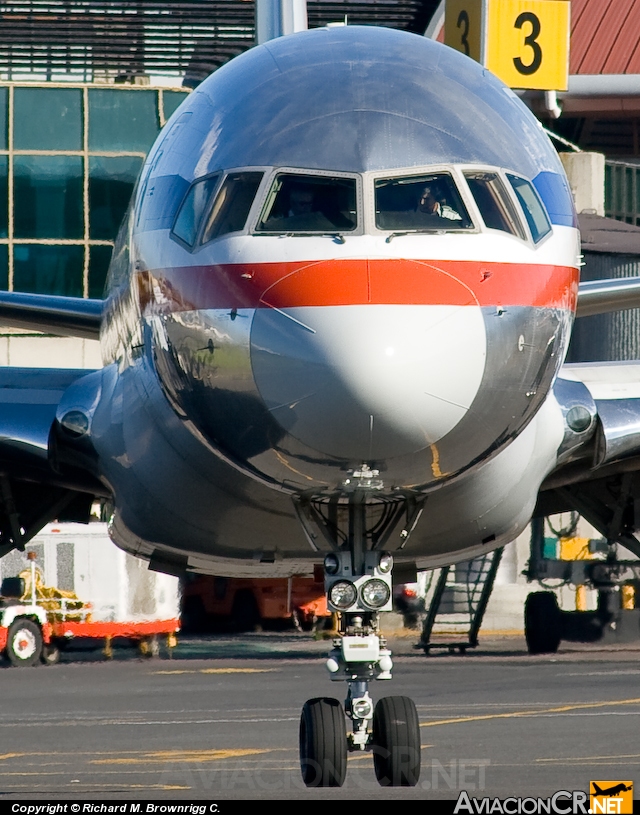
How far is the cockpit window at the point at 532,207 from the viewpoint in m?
9.35

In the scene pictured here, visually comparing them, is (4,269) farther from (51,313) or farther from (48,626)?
(51,313)

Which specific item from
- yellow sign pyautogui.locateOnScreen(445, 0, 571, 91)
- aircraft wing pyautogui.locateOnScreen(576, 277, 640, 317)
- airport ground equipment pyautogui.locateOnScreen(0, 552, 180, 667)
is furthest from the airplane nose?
yellow sign pyautogui.locateOnScreen(445, 0, 571, 91)

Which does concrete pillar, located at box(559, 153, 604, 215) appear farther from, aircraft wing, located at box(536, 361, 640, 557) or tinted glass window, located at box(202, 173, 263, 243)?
tinted glass window, located at box(202, 173, 263, 243)

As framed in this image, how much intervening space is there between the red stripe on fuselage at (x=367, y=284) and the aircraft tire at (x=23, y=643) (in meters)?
18.2

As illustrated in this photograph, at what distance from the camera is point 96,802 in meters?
9.92

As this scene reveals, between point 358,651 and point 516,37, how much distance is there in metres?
32.1

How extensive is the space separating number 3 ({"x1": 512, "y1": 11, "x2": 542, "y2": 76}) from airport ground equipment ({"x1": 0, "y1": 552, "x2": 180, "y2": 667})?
18.6m

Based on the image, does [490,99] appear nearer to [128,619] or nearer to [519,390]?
[519,390]

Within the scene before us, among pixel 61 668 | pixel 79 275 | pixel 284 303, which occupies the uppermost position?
pixel 79 275

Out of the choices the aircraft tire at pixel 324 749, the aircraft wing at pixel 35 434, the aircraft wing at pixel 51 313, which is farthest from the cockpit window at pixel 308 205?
the aircraft wing at pixel 51 313

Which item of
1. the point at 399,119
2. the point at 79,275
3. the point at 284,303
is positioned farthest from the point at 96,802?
the point at 79,275

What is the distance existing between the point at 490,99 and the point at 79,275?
28.5 meters

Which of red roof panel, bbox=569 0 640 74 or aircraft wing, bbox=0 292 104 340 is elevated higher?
red roof panel, bbox=569 0 640 74

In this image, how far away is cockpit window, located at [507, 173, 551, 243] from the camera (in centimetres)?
935
